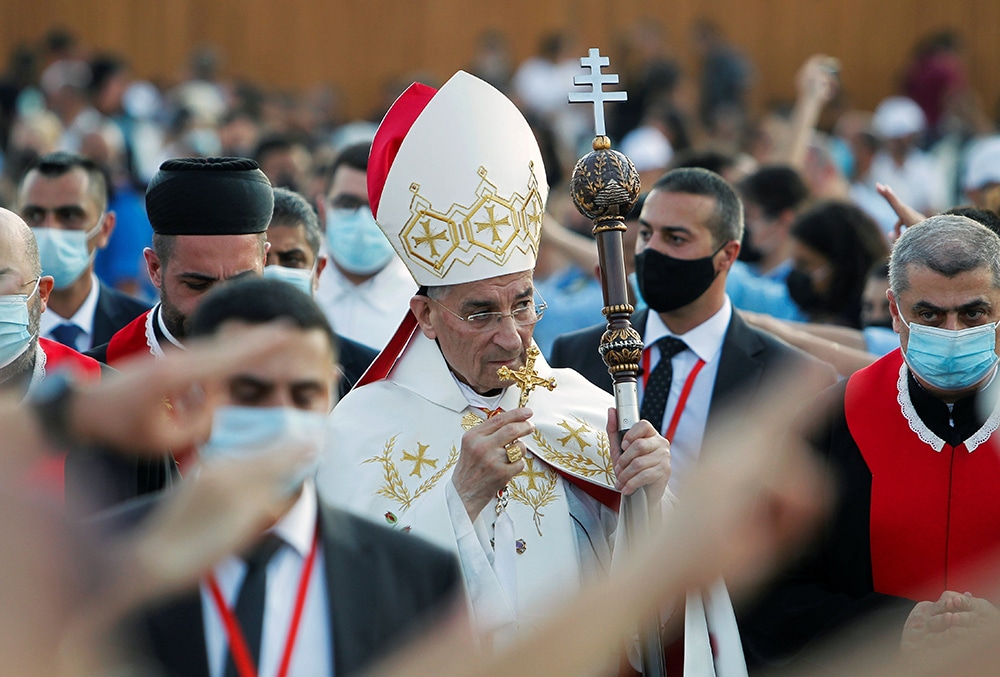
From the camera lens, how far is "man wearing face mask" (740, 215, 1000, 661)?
438 centimetres

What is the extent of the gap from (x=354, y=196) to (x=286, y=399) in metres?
3.99

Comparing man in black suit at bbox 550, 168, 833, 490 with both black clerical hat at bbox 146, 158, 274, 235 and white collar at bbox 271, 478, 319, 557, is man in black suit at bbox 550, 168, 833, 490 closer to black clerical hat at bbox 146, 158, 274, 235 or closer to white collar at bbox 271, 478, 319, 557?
black clerical hat at bbox 146, 158, 274, 235

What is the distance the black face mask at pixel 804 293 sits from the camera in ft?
23.1

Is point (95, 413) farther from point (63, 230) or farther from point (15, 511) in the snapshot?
→ point (63, 230)

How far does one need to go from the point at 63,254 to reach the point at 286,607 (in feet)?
12.0

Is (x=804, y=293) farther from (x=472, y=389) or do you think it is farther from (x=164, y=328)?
(x=164, y=328)

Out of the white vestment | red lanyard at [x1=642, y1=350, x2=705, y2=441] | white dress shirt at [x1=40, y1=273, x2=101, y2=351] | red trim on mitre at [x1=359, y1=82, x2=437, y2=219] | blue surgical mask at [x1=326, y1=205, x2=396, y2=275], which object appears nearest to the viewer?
the white vestment

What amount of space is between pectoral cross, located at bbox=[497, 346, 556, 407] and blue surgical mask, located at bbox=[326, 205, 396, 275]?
2.50 m

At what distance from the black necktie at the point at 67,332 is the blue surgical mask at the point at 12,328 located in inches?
79.7

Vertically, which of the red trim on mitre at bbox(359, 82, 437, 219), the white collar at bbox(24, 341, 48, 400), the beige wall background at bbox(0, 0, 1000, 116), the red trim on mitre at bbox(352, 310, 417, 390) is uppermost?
the red trim on mitre at bbox(359, 82, 437, 219)

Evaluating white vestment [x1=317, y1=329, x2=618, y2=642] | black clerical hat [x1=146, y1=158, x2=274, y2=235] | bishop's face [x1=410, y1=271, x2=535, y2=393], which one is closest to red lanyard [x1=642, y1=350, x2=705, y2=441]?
white vestment [x1=317, y1=329, x2=618, y2=642]

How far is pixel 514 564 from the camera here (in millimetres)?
4285

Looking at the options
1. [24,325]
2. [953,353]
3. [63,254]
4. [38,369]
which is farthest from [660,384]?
[63,254]

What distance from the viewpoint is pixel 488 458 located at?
4043mm
